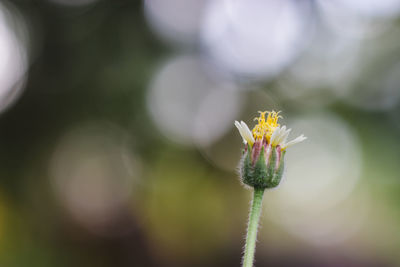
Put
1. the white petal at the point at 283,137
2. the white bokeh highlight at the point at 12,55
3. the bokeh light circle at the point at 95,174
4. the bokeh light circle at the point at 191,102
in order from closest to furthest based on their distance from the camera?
1. the white petal at the point at 283,137
2. the white bokeh highlight at the point at 12,55
3. the bokeh light circle at the point at 95,174
4. the bokeh light circle at the point at 191,102

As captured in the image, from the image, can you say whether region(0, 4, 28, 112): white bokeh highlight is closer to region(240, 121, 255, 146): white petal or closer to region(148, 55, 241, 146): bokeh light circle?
region(148, 55, 241, 146): bokeh light circle

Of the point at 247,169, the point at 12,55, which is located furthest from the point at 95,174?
the point at 247,169

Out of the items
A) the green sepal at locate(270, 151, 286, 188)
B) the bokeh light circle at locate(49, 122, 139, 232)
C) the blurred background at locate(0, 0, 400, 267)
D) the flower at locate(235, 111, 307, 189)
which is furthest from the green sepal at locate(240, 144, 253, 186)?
the bokeh light circle at locate(49, 122, 139, 232)

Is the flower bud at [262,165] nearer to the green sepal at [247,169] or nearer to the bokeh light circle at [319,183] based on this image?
the green sepal at [247,169]

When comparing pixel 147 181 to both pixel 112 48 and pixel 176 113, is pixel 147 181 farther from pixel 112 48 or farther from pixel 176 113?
pixel 112 48

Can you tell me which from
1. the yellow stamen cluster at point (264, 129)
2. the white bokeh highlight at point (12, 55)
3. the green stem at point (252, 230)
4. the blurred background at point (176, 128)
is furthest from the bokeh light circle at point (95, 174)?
the green stem at point (252, 230)

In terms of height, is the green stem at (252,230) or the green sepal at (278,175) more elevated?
the green sepal at (278,175)

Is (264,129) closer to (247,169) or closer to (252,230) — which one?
(247,169)
